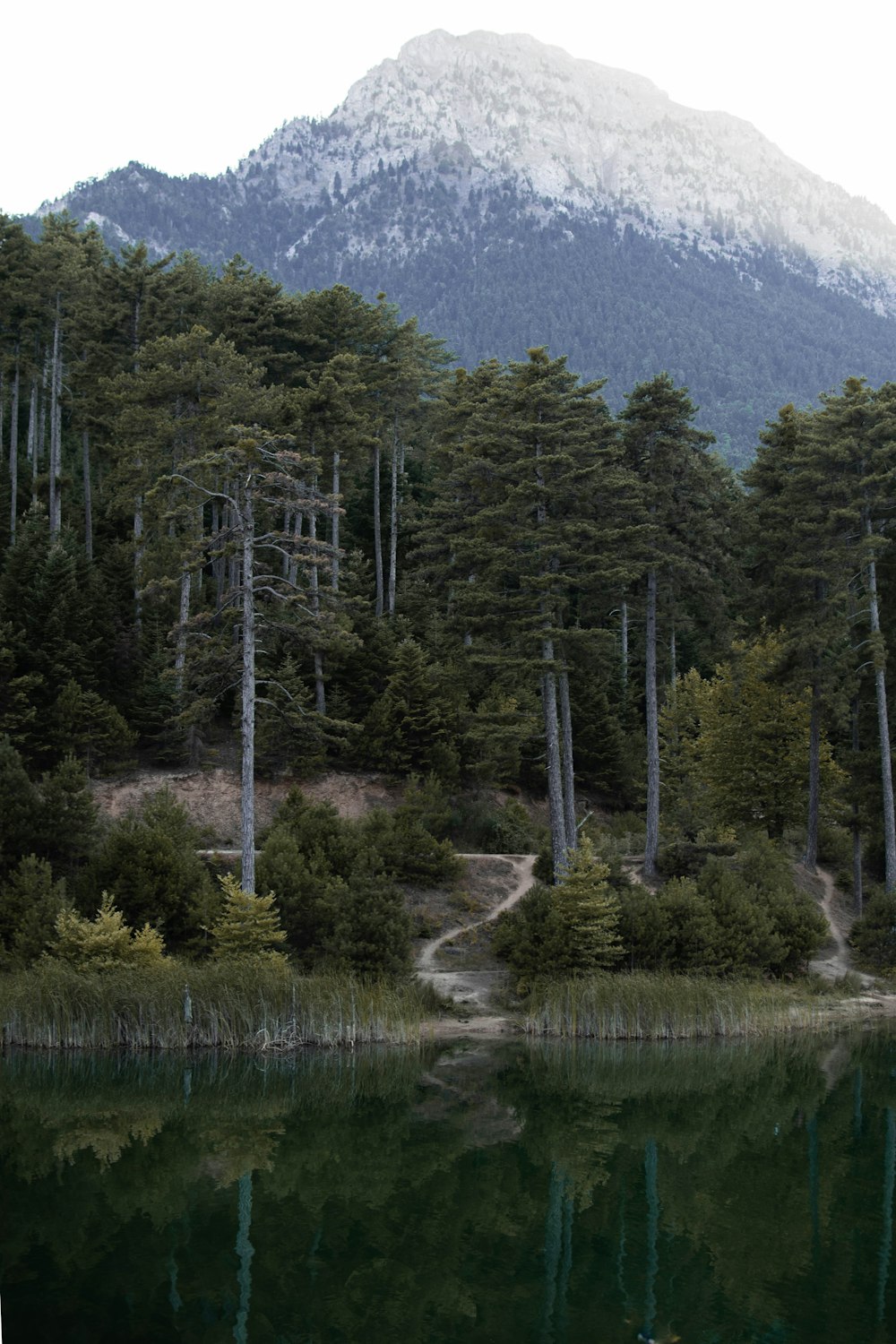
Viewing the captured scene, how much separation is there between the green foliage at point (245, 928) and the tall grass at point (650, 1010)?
5679 mm

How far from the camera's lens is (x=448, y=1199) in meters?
14.0

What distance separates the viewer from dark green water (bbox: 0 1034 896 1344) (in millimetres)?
10531

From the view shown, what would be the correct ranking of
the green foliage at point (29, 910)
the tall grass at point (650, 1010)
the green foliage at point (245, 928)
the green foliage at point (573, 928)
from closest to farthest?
the green foliage at point (29, 910)
the tall grass at point (650, 1010)
the green foliage at point (245, 928)
the green foliage at point (573, 928)

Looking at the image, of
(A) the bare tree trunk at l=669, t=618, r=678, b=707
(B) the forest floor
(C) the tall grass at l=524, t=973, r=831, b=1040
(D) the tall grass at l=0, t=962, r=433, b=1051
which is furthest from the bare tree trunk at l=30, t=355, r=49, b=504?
(C) the tall grass at l=524, t=973, r=831, b=1040

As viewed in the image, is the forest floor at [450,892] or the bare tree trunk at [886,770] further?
the bare tree trunk at [886,770]

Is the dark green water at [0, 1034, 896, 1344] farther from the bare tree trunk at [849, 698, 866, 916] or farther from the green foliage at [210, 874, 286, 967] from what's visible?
the bare tree trunk at [849, 698, 866, 916]

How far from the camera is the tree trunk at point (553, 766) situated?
30.2 m

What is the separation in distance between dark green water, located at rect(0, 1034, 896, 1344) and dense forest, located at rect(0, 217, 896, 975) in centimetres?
487

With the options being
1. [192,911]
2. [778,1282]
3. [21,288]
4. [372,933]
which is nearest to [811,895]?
[372,933]

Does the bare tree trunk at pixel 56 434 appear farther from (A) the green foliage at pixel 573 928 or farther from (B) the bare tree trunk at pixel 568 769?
(A) the green foliage at pixel 573 928

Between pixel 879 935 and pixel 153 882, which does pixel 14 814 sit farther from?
pixel 879 935

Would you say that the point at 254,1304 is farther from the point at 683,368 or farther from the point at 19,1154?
the point at 683,368

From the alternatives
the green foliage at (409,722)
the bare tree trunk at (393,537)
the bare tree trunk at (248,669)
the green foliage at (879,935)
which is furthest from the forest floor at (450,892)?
the bare tree trunk at (393,537)

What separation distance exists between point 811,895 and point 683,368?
14370 centimetres
